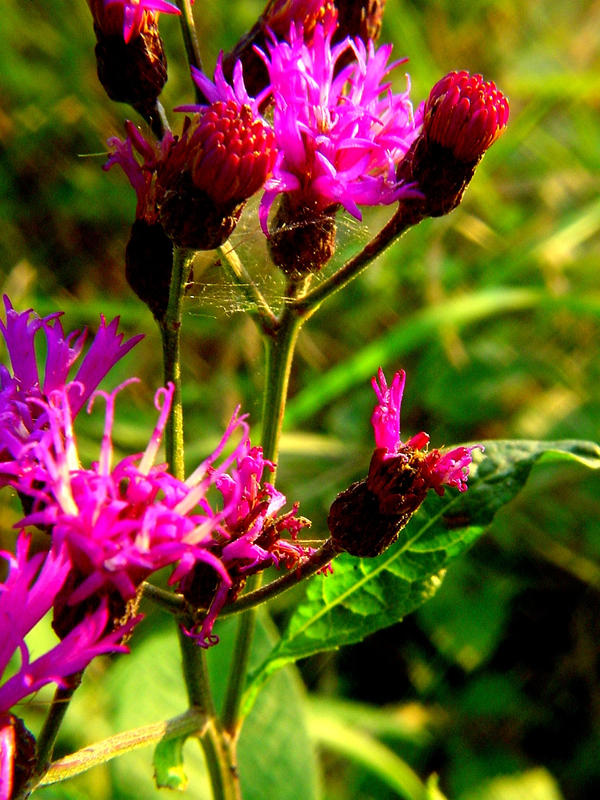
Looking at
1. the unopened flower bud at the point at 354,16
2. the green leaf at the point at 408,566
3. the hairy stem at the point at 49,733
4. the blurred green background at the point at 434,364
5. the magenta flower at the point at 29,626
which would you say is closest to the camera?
the magenta flower at the point at 29,626

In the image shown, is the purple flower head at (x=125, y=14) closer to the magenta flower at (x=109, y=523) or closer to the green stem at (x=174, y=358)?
the green stem at (x=174, y=358)

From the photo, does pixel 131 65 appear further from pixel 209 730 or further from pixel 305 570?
pixel 209 730

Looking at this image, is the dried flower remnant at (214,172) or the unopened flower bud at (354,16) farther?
the unopened flower bud at (354,16)

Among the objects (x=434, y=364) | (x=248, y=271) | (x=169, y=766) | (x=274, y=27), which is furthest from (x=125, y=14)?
(x=434, y=364)

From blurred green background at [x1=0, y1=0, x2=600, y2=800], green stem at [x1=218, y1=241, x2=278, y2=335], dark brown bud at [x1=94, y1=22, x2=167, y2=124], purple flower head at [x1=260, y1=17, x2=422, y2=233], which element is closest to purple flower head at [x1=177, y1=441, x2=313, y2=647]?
green stem at [x1=218, y1=241, x2=278, y2=335]

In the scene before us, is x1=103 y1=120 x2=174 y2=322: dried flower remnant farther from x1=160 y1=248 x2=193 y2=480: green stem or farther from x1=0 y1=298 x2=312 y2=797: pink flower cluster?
x1=0 y1=298 x2=312 y2=797: pink flower cluster

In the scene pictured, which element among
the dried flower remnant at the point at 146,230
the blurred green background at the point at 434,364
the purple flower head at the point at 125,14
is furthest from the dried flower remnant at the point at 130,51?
the blurred green background at the point at 434,364
